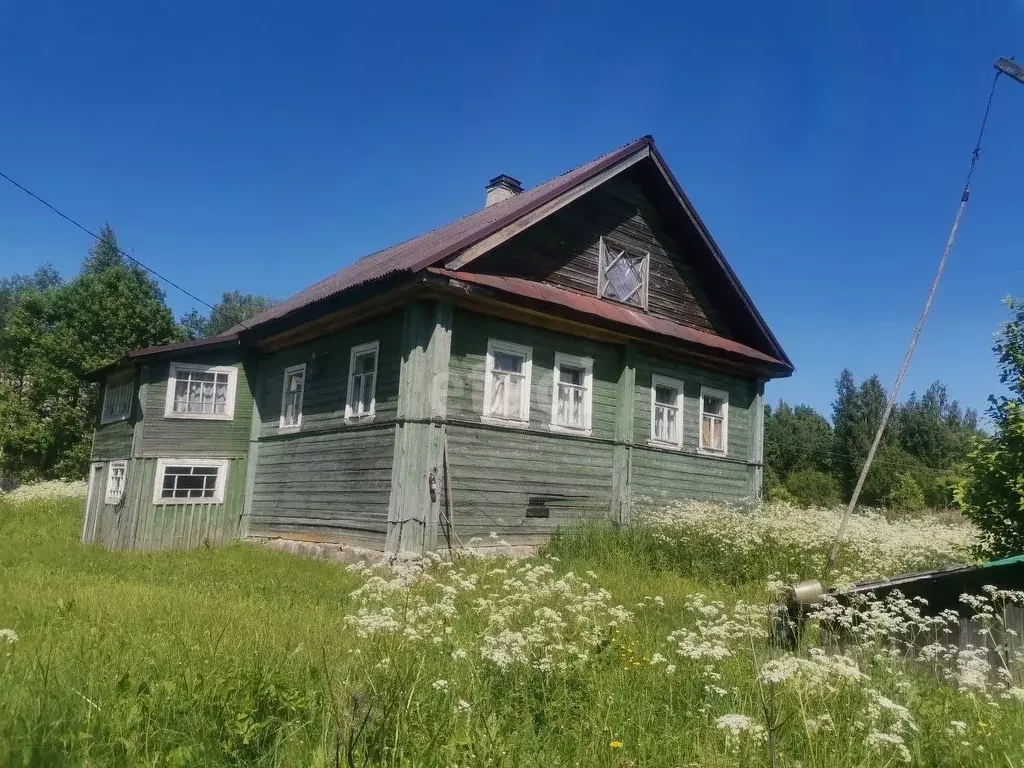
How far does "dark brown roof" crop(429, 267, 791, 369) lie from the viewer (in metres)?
10.8

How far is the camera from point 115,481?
14.7 metres

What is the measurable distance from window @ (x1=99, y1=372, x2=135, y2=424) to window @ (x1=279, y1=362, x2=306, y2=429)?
3.38m

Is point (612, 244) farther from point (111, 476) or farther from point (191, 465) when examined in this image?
point (111, 476)

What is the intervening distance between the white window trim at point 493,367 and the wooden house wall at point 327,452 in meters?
1.48

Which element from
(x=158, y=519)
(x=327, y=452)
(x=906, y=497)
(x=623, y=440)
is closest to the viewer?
(x=327, y=452)

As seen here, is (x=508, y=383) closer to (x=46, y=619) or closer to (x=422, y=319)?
(x=422, y=319)

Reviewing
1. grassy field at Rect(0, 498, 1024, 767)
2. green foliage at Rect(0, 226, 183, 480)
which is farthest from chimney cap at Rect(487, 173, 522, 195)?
green foliage at Rect(0, 226, 183, 480)

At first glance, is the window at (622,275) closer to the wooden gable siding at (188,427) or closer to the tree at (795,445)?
the wooden gable siding at (188,427)

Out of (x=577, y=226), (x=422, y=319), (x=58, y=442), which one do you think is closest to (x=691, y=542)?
(x=422, y=319)

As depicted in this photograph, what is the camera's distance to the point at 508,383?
38.7 ft

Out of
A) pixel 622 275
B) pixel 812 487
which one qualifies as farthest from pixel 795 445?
pixel 622 275

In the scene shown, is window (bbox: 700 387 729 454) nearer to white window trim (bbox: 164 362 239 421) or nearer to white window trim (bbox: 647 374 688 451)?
white window trim (bbox: 647 374 688 451)

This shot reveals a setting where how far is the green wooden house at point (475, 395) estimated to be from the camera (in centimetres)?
1076

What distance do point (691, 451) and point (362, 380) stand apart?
6.92m
